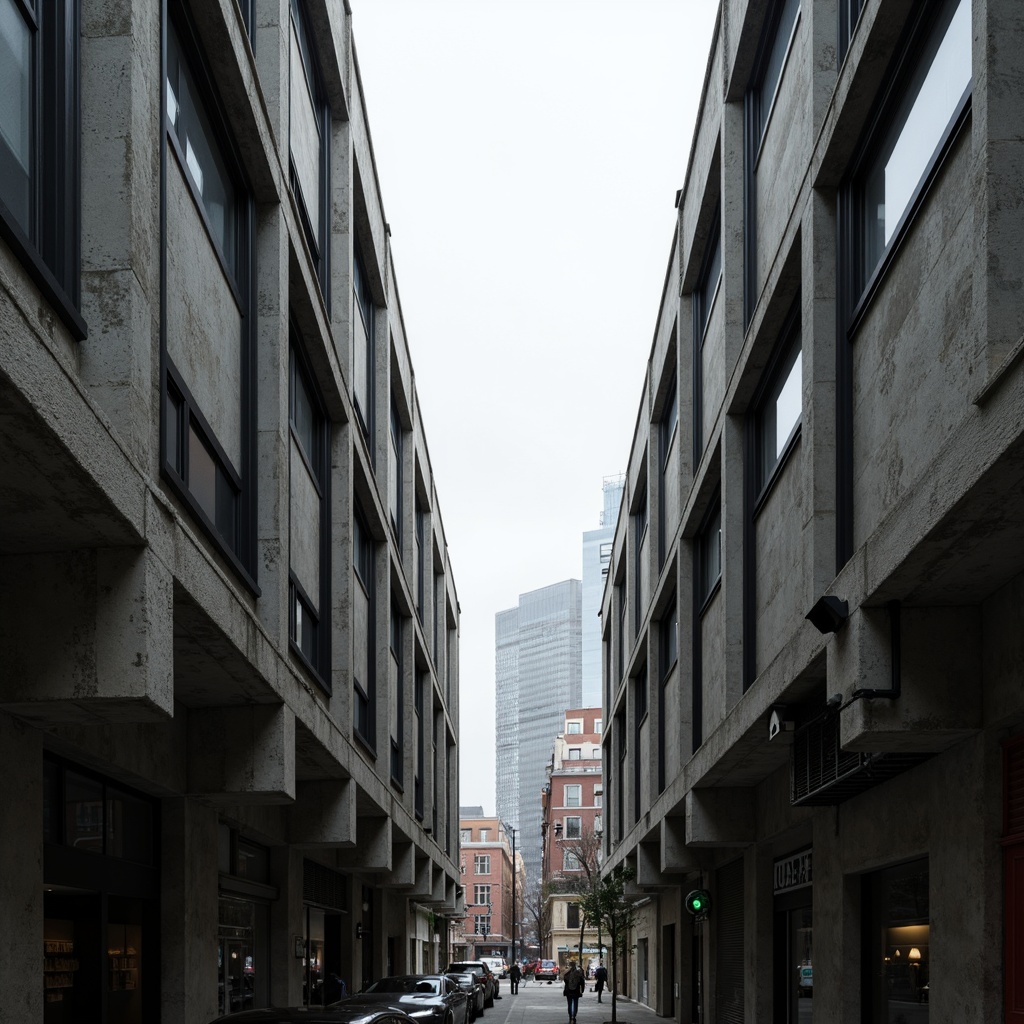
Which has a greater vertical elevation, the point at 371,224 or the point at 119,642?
the point at 371,224

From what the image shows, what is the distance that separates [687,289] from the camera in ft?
74.2

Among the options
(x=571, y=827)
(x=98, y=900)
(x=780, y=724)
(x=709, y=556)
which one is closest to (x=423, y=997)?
(x=709, y=556)

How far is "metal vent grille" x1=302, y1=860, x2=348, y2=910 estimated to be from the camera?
858 inches

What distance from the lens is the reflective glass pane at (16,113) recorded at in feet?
23.3

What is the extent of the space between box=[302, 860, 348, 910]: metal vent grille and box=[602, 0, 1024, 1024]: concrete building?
6.76 meters

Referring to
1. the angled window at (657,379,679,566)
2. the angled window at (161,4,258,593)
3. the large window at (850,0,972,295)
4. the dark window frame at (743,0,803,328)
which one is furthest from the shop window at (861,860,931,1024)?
the angled window at (657,379,679,566)

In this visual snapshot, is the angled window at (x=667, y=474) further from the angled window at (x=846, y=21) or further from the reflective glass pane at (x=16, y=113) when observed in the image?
the reflective glass pane at (x=16, y=113)

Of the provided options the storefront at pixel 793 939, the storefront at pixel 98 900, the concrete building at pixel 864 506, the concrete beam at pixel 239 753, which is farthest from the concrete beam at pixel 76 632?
the storefront at pixel 793 939

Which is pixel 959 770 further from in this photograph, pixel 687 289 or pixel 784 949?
pixel 687 289

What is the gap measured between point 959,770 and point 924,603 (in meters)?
1.40

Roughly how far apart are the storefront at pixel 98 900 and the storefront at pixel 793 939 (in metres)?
7.82

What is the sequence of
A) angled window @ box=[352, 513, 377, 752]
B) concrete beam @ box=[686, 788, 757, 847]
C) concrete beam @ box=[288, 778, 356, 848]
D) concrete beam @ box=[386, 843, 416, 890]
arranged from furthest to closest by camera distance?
1. concrete beam @ box=[386, 843, 416, 890]
2. angled window @ box=[352, 513, 377, 752]
3. concrete beam @ box=[686, 788, 757, 847]
4. concrete beam @ box=[288, 778, 356, 848]

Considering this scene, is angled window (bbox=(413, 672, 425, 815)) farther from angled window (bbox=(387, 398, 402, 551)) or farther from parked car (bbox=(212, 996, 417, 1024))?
parked car (bbox=(212, 996, 417, 1024))

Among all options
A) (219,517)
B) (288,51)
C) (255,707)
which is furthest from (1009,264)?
(288,51)
